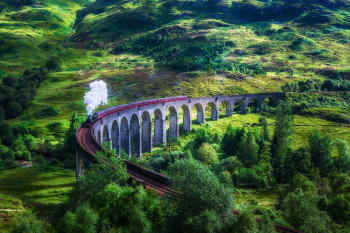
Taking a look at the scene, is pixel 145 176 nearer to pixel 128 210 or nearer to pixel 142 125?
pixel 128 210

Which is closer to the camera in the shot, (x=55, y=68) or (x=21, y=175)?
(x=21, y=175)

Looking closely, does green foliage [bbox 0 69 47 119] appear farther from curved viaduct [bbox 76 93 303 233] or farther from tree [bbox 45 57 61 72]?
curved viaduct [bbox 76 93 303 233]

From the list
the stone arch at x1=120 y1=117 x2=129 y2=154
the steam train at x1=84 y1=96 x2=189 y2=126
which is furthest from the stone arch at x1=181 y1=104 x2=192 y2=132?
the stone arch at x1=120 y1=117 x2=129 y2=154

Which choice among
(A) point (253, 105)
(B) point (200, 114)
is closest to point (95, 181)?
(B) point (200, 114)

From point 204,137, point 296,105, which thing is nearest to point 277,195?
point 204,137

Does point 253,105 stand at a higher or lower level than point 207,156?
higher

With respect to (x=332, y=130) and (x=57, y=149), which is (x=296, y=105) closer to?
(x=332, y=130)

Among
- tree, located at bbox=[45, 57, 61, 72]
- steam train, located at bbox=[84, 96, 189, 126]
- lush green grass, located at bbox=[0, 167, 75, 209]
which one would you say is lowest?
lush green grass, located at bbox=[0, 167, 75, 209]
